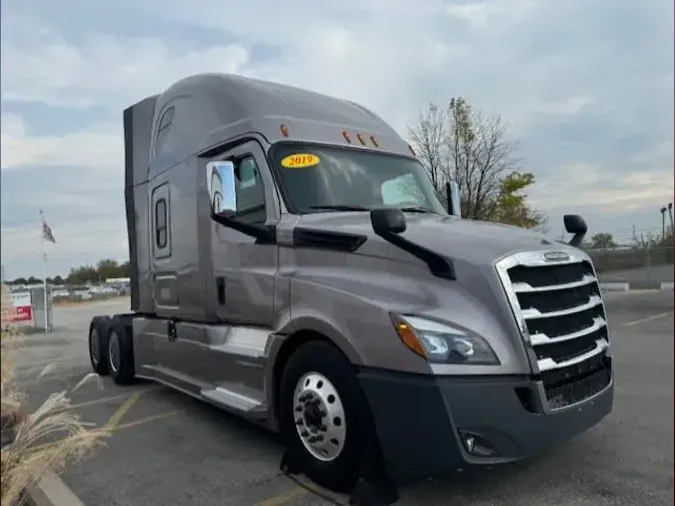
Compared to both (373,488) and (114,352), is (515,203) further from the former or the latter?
(373,488)

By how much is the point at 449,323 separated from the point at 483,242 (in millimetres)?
722

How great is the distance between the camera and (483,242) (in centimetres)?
409

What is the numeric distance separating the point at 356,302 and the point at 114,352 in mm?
6002

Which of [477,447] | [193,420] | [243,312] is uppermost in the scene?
[243,312]

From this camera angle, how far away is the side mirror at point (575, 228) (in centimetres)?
479

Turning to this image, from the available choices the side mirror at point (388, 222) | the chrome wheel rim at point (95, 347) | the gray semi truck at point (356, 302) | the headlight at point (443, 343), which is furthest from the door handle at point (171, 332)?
the headlight at point (443, 343)

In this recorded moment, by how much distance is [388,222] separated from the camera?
396cm

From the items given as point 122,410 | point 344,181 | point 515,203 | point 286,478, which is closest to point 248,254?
point 344,181

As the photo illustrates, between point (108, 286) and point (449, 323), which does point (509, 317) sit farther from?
point (108, 286)

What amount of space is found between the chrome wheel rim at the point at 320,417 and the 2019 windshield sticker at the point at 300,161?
1765 millimetres

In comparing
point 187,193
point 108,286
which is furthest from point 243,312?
point 108,286

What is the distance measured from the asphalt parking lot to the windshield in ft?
6.47

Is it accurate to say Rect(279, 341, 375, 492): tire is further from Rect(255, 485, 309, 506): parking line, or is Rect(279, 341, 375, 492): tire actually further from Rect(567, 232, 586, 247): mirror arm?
Rect(567, 232, 586, 247): mirror arm

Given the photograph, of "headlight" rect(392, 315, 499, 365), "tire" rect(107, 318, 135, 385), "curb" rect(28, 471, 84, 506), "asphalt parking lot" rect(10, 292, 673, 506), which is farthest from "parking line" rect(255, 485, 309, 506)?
"tire" rect(107, 318, 135, 385)
